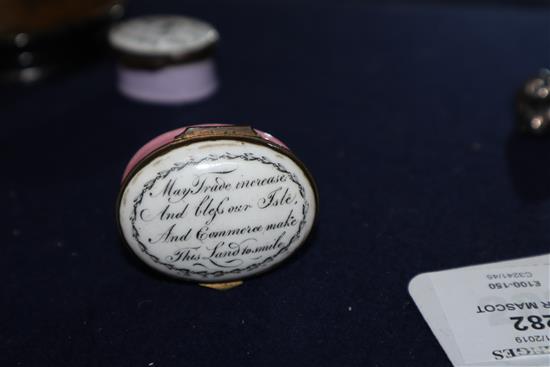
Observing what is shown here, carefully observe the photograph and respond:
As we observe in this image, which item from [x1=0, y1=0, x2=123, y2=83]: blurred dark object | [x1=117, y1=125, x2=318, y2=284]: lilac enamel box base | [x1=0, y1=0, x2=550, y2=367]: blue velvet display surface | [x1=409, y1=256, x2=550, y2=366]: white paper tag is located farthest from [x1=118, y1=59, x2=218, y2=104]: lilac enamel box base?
[x1=409, y1=256, x2=550, y2=366]: white paper tag

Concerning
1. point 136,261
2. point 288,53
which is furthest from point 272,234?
point 288,53

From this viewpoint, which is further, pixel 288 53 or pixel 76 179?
pixel 288 53

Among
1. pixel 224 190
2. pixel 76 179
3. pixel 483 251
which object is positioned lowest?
pixel 76 179

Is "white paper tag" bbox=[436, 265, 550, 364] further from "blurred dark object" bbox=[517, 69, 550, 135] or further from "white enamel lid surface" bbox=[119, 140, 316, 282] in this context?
"blurred dark object" bbox=[517, 69, 550, 135]

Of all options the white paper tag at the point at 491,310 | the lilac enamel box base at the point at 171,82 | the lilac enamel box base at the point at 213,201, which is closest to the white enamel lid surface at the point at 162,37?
the lilac enamel box base at the point at 171,82

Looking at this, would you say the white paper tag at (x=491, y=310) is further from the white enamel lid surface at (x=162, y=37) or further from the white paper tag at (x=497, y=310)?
the white enamel lid surface at (x=162, y=37)

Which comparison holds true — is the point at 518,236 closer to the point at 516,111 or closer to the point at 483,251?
the point at 483,251

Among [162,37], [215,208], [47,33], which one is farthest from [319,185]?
Result: [47,33]
